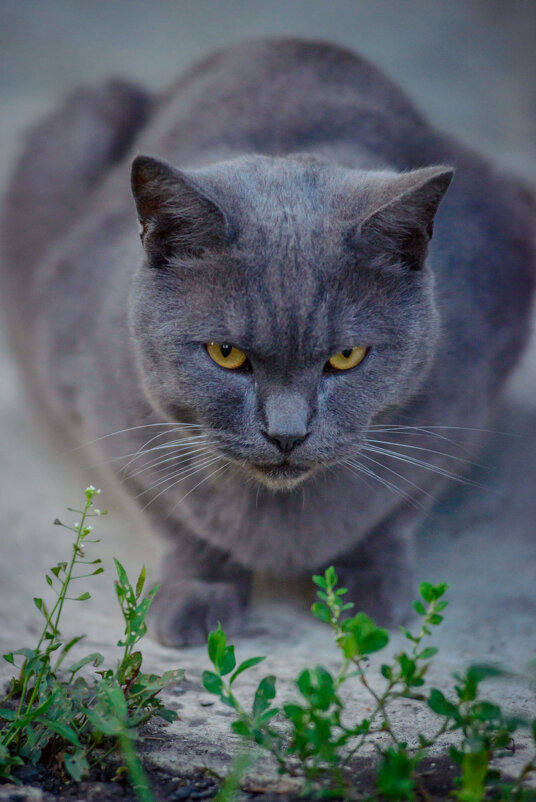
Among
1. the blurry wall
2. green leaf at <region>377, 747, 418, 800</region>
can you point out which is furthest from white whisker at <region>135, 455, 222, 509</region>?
the blurry wall

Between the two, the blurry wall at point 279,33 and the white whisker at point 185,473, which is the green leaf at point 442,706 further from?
the blurry wall at point 279,33

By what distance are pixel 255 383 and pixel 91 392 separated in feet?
2.16

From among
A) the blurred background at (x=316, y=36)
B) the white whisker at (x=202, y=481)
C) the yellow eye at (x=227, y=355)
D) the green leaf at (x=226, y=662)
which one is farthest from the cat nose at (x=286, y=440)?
the blurred background at (x=316, y=36)

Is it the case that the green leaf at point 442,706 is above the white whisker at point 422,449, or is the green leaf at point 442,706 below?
below

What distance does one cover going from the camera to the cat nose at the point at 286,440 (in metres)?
1.28

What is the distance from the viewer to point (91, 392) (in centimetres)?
188

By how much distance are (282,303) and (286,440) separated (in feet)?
0.69

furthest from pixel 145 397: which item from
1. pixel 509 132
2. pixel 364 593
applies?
pixel 509 132

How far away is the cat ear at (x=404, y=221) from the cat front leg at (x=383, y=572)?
2.19 feet

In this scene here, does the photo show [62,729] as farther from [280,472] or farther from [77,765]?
[280,472]

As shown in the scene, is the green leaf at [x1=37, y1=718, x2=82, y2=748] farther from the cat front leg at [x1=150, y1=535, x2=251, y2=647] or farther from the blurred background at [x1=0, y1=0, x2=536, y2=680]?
the blurred background at [x1=0, y1=0, x2=536, y2=680]

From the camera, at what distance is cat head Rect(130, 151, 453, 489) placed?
1306 millimetres

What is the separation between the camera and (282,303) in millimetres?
1309

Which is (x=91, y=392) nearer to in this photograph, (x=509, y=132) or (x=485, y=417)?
(x=485, y=417)
